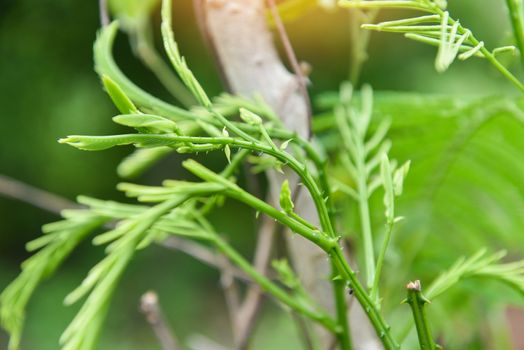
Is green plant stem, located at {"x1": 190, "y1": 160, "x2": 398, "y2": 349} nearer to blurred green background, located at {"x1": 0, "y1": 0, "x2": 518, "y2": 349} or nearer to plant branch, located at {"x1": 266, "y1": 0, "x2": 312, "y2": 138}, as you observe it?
plant branch, located at {"x1": 266, "y1": 0, "x2": 312, "y2": 138}

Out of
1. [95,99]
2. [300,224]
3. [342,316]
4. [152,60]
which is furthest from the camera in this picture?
[95,99]

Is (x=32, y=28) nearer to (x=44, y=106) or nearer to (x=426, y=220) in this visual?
(x=44, y=106)

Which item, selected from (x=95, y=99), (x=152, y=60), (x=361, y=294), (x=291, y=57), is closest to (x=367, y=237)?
(x=361, y=294)

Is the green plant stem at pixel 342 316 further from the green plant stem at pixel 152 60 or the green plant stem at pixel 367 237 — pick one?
the green plant stem at pixel 152 60

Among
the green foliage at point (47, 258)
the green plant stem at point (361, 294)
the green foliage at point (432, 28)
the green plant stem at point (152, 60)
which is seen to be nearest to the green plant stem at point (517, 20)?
the green foliage at point (432, 28)

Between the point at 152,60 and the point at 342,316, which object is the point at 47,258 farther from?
the point at 152,60

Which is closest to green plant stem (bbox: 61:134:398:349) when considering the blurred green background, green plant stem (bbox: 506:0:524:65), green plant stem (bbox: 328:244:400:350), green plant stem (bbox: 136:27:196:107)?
green plant stem (bbox: 328:244:400:350)
